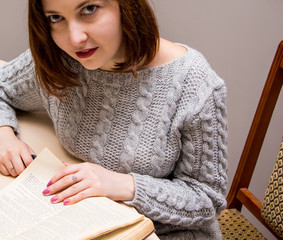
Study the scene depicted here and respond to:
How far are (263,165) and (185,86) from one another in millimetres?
936

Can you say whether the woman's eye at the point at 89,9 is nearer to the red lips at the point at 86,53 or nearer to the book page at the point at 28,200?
the red lips at the point at 86,53

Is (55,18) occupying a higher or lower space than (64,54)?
higher

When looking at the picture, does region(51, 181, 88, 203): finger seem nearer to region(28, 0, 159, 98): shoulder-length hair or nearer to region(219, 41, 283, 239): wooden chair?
region(28, 0, 159, 98): shoulder-length hair

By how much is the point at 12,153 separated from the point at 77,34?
36 centimetres

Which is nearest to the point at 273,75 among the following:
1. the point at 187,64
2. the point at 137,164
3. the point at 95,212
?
the point at 187,64

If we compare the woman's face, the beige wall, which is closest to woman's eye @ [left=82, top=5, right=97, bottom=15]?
the woman's face

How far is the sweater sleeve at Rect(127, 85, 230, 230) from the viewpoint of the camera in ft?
2.89

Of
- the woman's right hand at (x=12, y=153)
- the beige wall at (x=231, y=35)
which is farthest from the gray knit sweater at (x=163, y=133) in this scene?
the beige wall at (x=231, y=35)

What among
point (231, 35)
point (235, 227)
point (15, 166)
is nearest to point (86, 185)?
point (15, 166)

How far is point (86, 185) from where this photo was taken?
805 millimetres

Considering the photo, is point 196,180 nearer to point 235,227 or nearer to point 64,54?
point 235,227

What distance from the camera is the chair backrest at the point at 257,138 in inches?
43.2

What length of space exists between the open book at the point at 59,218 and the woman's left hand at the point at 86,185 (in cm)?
2

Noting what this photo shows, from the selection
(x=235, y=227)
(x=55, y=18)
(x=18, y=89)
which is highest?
(x=55, y=18)
